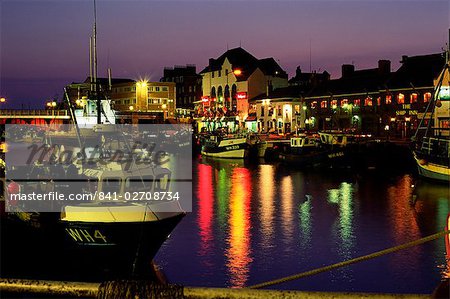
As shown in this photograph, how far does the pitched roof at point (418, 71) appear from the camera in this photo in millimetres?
69562

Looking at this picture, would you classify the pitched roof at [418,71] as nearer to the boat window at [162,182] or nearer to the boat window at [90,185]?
the boat window at [162,182]

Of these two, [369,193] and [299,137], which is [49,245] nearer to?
[369,193]

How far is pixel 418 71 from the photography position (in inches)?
2854

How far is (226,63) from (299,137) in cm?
4776

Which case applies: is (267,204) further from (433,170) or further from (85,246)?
(85,246)

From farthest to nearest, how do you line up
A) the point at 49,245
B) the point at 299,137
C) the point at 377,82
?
the point at 377,82 → the point at 299,137 → the point at 49,245

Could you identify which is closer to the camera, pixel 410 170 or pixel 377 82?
pixel 410 170

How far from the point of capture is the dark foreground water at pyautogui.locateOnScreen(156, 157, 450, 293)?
18812 mm

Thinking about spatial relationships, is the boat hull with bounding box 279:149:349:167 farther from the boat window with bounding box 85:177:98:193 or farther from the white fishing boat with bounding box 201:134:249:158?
the boat window with bounding box 85:177:98:193

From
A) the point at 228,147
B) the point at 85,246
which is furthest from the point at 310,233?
the point at 228,147

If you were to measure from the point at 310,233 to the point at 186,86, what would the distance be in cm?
11865

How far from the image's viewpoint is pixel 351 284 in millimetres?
18016

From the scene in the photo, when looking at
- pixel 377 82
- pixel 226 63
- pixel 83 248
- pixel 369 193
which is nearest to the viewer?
pixel 83 248

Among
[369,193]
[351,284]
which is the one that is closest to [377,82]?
[369,193]
